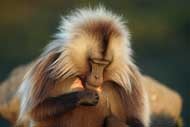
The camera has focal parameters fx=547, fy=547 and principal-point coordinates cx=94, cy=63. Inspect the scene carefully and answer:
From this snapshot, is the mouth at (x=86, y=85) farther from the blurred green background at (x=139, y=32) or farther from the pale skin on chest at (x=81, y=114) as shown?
the blurred green background at (x=139, y=32)

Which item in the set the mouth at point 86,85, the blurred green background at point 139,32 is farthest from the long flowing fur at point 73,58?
the blurred green background at point 139,32

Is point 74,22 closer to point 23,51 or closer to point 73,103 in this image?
point 73,103

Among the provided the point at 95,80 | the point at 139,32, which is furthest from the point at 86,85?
the point at 139,32

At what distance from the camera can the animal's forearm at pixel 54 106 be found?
1743 millimetres

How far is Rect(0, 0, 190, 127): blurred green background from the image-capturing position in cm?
293

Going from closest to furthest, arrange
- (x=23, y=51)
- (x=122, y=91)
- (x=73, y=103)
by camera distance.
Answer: (x=73, y=103) < (x=122, y=91) < (x=23, y=51)

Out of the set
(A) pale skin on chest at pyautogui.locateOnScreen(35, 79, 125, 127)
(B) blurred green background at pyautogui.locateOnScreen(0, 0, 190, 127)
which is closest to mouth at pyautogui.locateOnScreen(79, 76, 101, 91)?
(A) pale skin on chest at pyautogui.locateOnScreen(35, 79, 125, 127)

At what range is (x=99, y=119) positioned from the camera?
1.80m

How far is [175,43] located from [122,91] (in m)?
1.20

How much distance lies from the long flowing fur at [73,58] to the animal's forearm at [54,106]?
2cm

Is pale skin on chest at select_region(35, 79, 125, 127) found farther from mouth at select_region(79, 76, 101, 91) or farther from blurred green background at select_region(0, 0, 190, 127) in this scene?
blurred green background at select_region(0, 0, 190, 127)

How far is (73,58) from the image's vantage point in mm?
1787

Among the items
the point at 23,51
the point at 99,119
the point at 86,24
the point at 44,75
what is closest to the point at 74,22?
the point at 86,24

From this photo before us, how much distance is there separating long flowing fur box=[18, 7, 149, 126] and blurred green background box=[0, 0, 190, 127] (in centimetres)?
109
